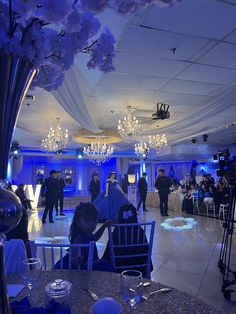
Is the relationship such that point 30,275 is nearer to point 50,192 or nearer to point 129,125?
point 129,125

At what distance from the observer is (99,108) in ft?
19.6

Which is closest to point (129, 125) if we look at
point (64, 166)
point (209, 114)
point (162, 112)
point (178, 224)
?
point (162, 112)

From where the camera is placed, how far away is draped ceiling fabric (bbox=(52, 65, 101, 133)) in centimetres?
316

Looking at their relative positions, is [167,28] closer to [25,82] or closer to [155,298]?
[25,82]

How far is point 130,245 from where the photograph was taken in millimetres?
2391

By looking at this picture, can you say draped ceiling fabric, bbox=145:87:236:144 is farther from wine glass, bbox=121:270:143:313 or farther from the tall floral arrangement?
wine glass, bbox=121:270:143:313

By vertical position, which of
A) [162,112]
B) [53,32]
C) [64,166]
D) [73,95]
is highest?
[162,112]

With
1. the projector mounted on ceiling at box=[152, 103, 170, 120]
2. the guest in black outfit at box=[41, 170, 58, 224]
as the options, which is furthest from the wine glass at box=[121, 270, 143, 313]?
the guest in black outfit at box=[41, 170, 58, 224]

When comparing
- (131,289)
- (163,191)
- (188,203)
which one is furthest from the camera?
(188,203)

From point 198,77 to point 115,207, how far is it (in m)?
4.61

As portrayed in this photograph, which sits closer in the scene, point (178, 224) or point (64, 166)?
point (178, 224)

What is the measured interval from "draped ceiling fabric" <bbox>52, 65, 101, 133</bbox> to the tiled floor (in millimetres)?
2416

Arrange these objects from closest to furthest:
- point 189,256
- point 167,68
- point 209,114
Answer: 1. point 167,68
2. point 189,256
3. point 209,114

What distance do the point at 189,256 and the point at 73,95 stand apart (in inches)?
125
